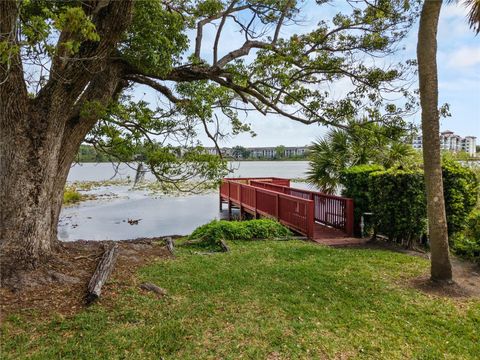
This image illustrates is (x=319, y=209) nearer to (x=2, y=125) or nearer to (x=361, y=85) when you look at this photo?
(x=361, y=85)

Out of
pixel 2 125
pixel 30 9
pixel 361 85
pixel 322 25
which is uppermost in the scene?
pixel 322 25

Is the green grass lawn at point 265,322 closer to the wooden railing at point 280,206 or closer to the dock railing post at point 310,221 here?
the wooden railing at point 280,206

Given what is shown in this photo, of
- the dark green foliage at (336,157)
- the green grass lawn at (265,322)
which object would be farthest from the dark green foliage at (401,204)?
the green grass lawn at (265,322)

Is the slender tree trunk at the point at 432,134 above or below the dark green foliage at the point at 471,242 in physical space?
above

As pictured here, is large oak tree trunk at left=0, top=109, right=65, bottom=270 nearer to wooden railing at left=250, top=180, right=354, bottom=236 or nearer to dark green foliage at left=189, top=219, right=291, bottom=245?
dark green foliage at left=189, top=219, right=291, bottom=245

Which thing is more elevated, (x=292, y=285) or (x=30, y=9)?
(x=30, y=9)

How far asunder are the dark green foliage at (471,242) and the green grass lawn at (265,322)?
1.53 meters

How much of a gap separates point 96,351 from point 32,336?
770mm

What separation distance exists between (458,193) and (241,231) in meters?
4.89

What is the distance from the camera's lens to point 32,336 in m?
3.33

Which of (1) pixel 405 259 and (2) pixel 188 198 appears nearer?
(1) pixel 405 259

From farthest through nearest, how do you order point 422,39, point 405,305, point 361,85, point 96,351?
point 361,85 → point 422,39 → point 405,305 → point 96,351

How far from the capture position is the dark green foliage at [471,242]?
6172 millimetres

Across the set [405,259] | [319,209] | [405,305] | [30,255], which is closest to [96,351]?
[30,255]
